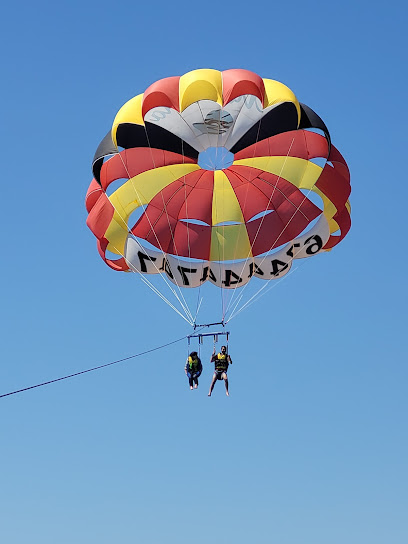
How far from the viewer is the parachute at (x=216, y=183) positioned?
62.2 ft

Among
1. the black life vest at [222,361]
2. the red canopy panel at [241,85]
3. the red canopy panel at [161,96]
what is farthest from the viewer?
the black life vest at [222,361]

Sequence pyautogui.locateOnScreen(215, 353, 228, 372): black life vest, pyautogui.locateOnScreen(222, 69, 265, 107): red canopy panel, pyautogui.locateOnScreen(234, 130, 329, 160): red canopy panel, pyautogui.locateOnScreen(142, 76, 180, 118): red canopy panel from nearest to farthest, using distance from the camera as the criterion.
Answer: pyautogui.locateOnScreen(222, 69, 265, 107): red canopy panel < pyautogui.locateOnScreen(142, 76, 180, 118): red canopy panel < pyautogui.locateOnScreen(215, 353, 228, 372): black life vest < pyautogui.locateOnScreen(234, 130, 329, 160): red canopy panel

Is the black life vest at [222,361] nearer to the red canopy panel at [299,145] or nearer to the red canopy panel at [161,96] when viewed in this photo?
the red canopy panel at [299,145]

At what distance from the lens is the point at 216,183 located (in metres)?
20.3

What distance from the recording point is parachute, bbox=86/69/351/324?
19.0 m

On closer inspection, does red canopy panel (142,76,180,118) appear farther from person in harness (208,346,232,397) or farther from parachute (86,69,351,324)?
person in harness (208,346,232,397)

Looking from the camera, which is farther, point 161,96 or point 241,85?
point 161,96

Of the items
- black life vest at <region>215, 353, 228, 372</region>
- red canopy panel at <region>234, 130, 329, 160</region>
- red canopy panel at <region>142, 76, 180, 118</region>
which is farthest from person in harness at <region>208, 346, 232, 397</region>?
red canopy panel at <region>142, 76, 180, 118</region>

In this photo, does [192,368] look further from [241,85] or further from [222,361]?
[241,85]

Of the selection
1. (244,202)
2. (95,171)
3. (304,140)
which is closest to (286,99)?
(304,140)

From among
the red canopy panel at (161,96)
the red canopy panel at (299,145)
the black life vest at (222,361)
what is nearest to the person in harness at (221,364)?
the black life vest at (222,361)

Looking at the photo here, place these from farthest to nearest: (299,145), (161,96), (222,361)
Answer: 1. (299,145)
2. (222,361)
3. (161,96)

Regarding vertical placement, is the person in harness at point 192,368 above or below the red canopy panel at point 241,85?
below

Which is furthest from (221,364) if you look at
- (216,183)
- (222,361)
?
(216,183)
